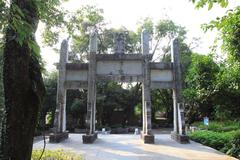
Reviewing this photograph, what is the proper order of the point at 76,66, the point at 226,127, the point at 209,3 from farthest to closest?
the point at 226,127 < the point at 76,66 < the point at 209,3

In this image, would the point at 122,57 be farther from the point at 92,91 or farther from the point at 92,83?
the point at 92,91

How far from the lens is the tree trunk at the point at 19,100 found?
4.95 metres

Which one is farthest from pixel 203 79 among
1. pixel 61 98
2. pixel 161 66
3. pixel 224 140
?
pixel 61 98

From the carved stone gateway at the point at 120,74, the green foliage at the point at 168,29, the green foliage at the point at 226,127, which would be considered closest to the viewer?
the carved stone gateway at the point at 120,74

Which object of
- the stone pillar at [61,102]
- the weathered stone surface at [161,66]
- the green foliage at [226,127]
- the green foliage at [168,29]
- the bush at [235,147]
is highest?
the green foliage at [168,29]

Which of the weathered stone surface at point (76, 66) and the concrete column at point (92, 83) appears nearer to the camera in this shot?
the concrete column at point (92, 83)

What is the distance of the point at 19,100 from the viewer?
5027 mm

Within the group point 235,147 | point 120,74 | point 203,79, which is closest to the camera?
point 235,147

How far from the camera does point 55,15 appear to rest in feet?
27.9

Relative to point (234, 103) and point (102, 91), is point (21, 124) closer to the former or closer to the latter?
point (234, 103)

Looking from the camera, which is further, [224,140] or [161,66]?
[161,66]

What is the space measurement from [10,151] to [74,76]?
11121 millimetres

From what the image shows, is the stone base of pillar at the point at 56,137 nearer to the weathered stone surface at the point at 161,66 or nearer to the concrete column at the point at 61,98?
the concrete column at the point at 61,98

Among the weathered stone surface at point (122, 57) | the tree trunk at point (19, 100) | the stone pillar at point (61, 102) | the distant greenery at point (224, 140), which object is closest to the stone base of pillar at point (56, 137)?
the stone pillar at point (61, 102)
